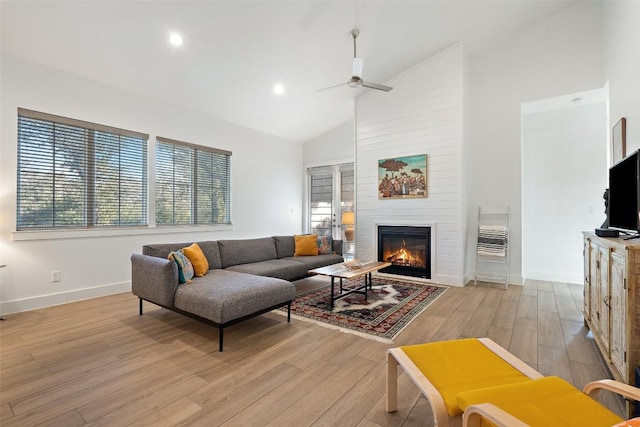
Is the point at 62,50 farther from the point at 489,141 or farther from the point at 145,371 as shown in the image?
the point at 489,141

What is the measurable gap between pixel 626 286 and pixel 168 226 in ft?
16.8

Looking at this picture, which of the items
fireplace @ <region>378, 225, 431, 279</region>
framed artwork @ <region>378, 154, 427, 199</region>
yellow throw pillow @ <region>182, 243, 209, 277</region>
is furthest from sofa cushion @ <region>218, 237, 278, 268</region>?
framed artwork @ <region>378, 154, 427, 199</region>

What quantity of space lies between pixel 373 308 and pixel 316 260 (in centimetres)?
140

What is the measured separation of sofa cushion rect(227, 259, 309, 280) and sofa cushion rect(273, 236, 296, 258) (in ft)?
1.62

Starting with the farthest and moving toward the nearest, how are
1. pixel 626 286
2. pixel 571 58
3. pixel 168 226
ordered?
pixel 168 226 < pixel 571 58 < pixel 626 286

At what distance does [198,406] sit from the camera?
1.78m

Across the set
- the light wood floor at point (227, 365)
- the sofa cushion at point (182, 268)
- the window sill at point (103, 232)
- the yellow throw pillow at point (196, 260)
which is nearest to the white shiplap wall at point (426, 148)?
the light wood floor at point (227, 365)

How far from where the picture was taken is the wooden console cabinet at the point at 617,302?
1.64 meters

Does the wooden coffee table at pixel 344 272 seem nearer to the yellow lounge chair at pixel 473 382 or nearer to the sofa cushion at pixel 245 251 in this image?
the sofa cushion at pixel 245 251

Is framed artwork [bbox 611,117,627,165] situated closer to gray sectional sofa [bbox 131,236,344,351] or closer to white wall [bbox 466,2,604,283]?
white wall [bbox 466,2,604,283]

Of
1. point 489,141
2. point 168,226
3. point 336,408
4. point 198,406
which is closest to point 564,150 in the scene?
point 489,141

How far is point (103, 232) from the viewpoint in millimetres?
4059

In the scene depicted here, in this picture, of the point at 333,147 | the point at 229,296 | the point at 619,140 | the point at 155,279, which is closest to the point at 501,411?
the point at 229,296

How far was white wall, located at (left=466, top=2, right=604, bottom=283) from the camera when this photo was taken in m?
4.30
